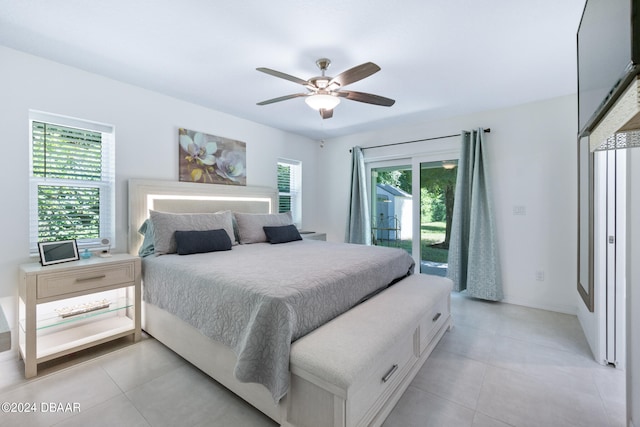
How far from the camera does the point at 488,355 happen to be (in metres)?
2.26

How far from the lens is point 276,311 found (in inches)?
57.7

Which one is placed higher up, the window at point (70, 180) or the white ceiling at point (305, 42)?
the white ceiling at point (305, 42)

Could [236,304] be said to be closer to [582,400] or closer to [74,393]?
[74,393]

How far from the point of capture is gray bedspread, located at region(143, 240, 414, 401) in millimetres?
1455

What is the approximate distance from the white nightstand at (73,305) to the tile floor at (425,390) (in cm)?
14

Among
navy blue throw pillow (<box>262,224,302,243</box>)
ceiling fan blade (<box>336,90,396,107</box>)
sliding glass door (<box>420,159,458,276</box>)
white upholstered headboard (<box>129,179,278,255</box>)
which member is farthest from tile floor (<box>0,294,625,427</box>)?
ceiling fan blade (<box>336,90,396,107</box>)

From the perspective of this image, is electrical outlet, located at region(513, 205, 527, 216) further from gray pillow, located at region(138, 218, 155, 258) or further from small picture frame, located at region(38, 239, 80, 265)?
small picture frame, located at region(38, 239, 80, 265)

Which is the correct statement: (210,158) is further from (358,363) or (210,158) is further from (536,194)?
(536,194)

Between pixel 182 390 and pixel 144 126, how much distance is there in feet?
8.55

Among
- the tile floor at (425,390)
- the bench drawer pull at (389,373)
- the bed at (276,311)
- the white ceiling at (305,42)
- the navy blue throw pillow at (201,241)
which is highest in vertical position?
the white ceiling at (305,42)

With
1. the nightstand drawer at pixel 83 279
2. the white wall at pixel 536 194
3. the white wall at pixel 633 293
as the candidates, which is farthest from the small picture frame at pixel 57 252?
the white wall at pixel 536 194

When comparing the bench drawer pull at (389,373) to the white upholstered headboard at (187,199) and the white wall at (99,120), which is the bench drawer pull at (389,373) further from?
the white wall at (99,120)

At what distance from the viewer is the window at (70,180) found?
2424 mm

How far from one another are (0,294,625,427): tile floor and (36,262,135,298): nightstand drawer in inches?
22.2
